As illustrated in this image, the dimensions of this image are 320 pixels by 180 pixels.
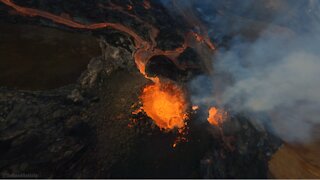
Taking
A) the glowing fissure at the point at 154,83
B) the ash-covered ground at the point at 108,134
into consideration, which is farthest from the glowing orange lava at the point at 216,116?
the glowing fissure at the point at 154,83

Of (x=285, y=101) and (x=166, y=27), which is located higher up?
(x=166, y=27)

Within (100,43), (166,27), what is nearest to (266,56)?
(166,27)

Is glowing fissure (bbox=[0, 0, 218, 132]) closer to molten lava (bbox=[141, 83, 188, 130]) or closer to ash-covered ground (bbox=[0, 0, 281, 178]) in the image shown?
molten lava (bbox=[141, 83, 188, 130])

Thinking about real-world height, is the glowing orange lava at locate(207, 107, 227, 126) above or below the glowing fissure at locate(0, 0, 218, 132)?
below

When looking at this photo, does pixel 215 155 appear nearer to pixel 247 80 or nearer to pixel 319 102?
pixel 247 80

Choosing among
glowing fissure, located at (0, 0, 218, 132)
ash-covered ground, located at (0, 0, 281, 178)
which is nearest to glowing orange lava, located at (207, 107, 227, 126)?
ash-covered ground, located at (0, 0, 281, 178)

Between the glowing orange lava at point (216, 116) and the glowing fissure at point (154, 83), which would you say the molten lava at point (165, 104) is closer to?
the glowing fissure at point (154, 83)
